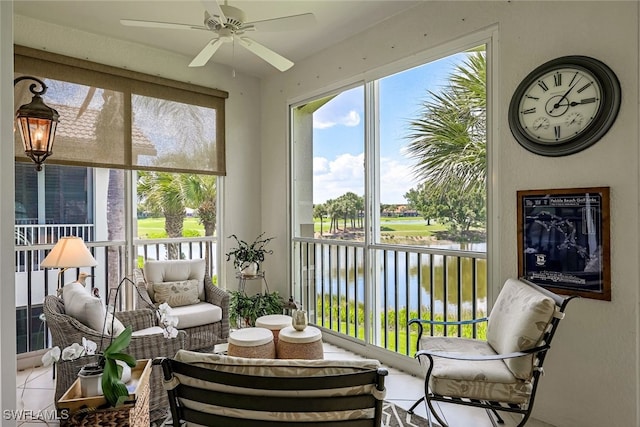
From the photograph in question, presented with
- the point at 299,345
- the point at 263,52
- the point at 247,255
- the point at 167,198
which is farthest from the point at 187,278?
the point at 263,52

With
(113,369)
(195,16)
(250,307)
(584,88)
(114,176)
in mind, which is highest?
(195,16)

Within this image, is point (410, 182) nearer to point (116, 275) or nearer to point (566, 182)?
point (566, 182)

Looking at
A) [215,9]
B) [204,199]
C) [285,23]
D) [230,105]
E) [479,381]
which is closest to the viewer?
[479,381]

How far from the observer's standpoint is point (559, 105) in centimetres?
229

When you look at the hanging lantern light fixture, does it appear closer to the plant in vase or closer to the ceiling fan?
the ceiling fan

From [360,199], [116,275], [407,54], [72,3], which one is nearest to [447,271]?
[360,199]

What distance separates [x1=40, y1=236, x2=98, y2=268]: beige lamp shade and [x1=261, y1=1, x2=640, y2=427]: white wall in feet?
10.5

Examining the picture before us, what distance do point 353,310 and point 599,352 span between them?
6.99 feet

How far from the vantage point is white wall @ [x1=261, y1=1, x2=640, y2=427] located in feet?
6.71

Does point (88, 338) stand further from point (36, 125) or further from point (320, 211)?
point (320, 211)

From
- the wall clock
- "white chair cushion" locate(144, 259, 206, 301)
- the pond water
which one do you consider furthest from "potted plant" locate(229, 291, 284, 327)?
the wall clock

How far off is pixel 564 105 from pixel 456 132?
774mm

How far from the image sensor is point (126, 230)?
3.92 metres

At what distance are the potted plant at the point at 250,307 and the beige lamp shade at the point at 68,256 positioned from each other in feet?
5.14
